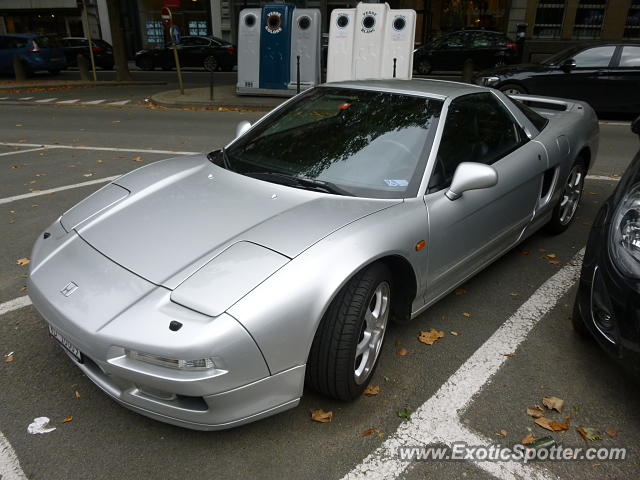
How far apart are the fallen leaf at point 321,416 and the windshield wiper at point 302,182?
1.13 meters

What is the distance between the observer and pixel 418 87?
3639 millimetres

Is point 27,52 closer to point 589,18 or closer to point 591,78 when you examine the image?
point 591,78

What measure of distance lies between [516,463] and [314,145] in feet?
6.77

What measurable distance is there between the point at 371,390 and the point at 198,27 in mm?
27457

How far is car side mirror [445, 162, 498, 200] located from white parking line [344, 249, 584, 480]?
963 millimetres

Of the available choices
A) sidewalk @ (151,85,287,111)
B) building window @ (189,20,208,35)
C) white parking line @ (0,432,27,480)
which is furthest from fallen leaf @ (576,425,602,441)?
building window @ (189,20,208,35)

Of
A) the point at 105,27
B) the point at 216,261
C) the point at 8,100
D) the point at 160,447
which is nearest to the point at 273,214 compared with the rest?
the point at 216,261

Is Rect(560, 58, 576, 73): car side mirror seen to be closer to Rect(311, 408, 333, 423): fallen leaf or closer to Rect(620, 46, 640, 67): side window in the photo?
Rect(620, 46, 640, 67): side window

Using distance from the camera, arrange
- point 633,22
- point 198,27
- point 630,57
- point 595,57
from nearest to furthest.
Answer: point 630,57 → point 595,57 → point 633,22 → point 198,27

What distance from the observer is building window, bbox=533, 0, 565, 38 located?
21.4m

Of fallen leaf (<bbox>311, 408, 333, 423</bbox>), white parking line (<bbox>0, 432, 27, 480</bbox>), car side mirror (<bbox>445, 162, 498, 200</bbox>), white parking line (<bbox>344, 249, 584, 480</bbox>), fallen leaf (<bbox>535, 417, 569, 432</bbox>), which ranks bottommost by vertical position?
white parking line (<bbox>344, 249, 584, 480</bbox>)

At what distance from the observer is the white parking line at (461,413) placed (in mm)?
2295

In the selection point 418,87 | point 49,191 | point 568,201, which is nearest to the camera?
point 418,87

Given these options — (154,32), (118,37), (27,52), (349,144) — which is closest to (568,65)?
(349,144)
